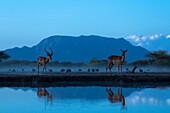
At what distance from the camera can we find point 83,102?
20.1m

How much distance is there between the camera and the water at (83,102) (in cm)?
1769

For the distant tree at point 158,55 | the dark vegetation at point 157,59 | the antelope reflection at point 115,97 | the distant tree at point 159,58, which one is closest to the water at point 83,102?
the antelope reflection at point 115,97

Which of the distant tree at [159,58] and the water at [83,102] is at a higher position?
the distant tree at [159,58]

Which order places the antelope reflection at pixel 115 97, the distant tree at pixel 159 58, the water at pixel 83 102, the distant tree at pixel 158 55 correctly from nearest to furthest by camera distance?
the water at pixel 83 102, the antelope reflection at pixel 115 97, the distant tree at pixel 159 58, the distant tree at pixel 158 55

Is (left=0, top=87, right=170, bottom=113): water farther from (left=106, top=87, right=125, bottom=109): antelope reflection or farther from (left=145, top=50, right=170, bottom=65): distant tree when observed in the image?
(left=145, top=50, right=170, bottom=65): distant tree

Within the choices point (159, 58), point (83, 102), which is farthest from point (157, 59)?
point (83, 102)

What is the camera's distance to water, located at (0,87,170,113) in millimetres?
17688

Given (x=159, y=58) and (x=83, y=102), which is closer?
(x=83, y=102)

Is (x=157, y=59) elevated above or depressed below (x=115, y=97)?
above

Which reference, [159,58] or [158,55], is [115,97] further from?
[158,55]

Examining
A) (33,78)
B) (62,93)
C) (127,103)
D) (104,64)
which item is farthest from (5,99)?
(104,64)

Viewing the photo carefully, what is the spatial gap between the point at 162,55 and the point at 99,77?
63.0 meters

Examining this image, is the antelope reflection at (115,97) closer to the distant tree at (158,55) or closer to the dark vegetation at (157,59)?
the dark vegetation at (157,59)

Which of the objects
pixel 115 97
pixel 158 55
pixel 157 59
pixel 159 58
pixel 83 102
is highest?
pixel 158 55
